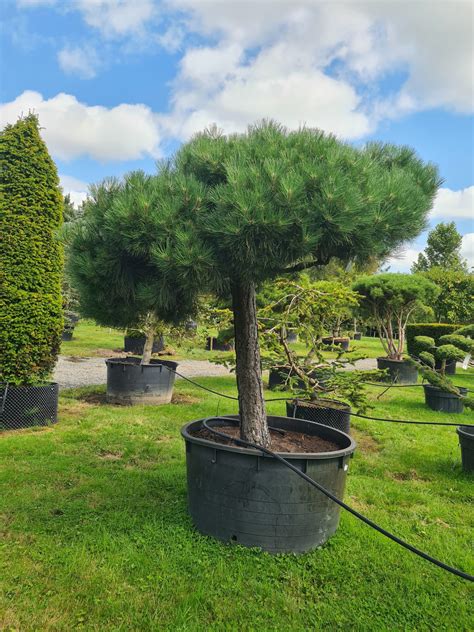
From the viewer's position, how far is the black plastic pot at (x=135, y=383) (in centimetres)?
632

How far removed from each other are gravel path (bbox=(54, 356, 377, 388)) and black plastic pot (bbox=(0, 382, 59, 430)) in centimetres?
260

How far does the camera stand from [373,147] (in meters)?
2.64

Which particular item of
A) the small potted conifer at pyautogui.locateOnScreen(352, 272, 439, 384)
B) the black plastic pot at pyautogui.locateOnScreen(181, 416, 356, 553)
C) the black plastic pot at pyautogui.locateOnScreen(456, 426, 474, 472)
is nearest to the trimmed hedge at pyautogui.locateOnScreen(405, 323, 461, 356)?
the small potted conifer at pyautogui.locateOnScreen(352, 272, 439, 384)

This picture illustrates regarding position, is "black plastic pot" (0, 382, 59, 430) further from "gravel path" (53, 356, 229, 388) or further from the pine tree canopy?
the pine tree canopy

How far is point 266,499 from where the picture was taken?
251 centimetres

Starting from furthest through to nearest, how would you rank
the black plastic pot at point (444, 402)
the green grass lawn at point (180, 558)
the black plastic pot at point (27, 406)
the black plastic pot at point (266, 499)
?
the black plastic pot at point (444, 402), the black plastic pot at point (27, 406), the black plastic pot at point (266, 499), the green grass lawn at point (180, 558)

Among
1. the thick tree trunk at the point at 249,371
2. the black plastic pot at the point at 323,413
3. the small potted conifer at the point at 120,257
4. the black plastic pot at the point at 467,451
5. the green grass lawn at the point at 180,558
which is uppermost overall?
the small potted conifer at the point at 120,257

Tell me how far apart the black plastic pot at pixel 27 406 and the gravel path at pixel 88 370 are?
2.60m

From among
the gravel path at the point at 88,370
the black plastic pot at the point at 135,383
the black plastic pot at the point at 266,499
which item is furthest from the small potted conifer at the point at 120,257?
the gravel path at the point at 88,370

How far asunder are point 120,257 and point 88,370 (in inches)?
303

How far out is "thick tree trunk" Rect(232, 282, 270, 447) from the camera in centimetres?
Result: 293

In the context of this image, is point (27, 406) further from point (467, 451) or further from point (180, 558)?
point (467, 451)

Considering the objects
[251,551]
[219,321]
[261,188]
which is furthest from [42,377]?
[261,188]

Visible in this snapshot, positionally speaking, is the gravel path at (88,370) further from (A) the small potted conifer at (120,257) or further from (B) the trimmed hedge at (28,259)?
(A) the small potted conifer at (120,257)
